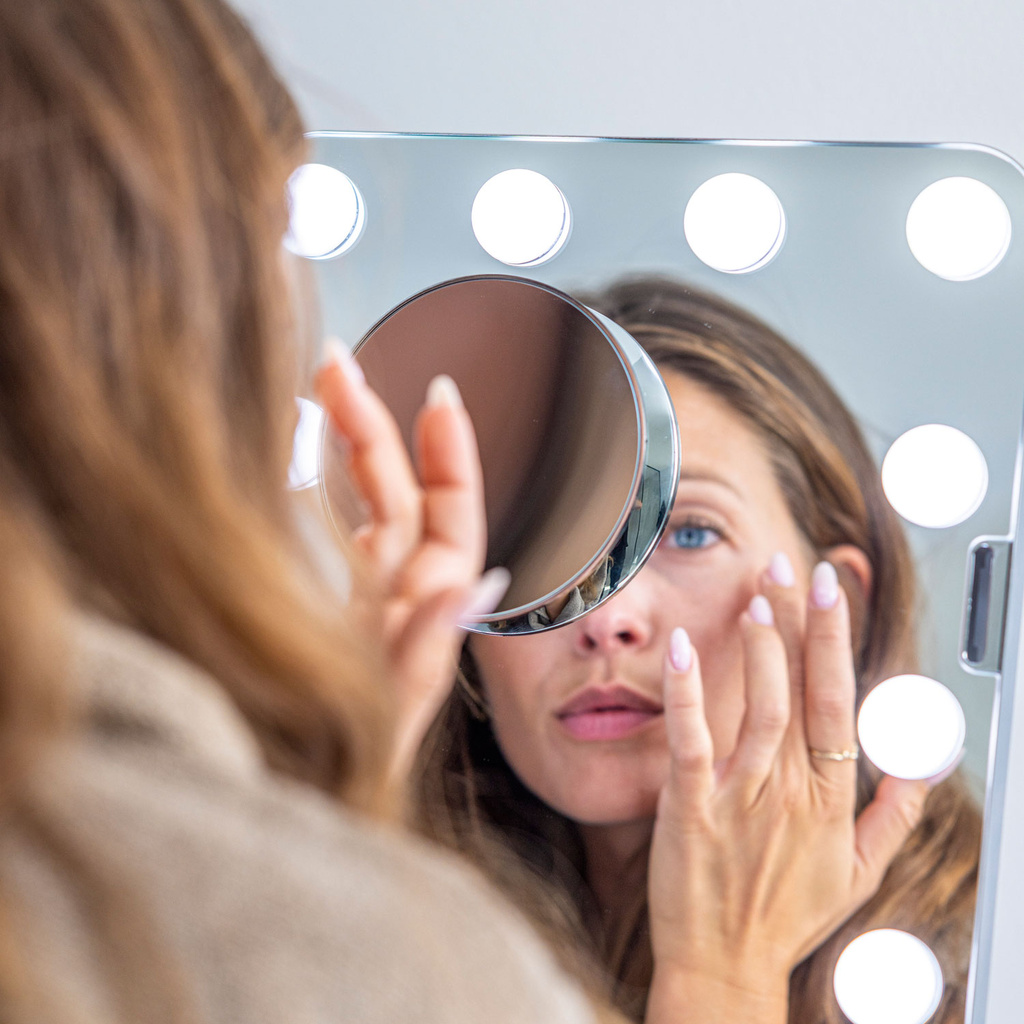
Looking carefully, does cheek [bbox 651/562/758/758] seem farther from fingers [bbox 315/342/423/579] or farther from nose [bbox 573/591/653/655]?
fingers [bbox 315/342/423/579]

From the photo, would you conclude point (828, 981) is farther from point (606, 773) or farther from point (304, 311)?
point (304, 311)

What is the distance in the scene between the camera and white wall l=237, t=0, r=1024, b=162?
47 cm

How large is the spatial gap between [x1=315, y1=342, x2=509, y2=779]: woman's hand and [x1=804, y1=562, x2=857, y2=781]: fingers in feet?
0.55

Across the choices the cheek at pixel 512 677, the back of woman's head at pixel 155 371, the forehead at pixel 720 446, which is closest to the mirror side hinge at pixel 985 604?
the forehead at pixel 720 446

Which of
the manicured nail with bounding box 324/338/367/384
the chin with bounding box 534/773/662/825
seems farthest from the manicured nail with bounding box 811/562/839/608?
the manicured nail with bounding box 324/338/367/384

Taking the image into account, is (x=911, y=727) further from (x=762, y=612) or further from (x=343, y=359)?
(x=343, y=359)

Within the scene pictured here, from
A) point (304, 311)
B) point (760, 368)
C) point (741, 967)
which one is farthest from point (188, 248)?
point (741, 967)

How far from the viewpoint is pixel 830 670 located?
50 cm

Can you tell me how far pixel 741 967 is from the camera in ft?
1.67

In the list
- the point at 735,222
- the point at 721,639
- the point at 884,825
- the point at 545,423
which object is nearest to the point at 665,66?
the point at 735,222

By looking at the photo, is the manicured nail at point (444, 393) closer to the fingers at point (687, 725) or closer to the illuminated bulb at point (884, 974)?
the fingers at point (687, 725)

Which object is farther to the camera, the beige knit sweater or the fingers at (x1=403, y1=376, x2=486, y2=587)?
the fingers at (x1=403, y1=376, x2=486, y2=587)

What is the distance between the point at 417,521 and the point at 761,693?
194mm

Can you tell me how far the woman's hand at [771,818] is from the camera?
1.65 ft
